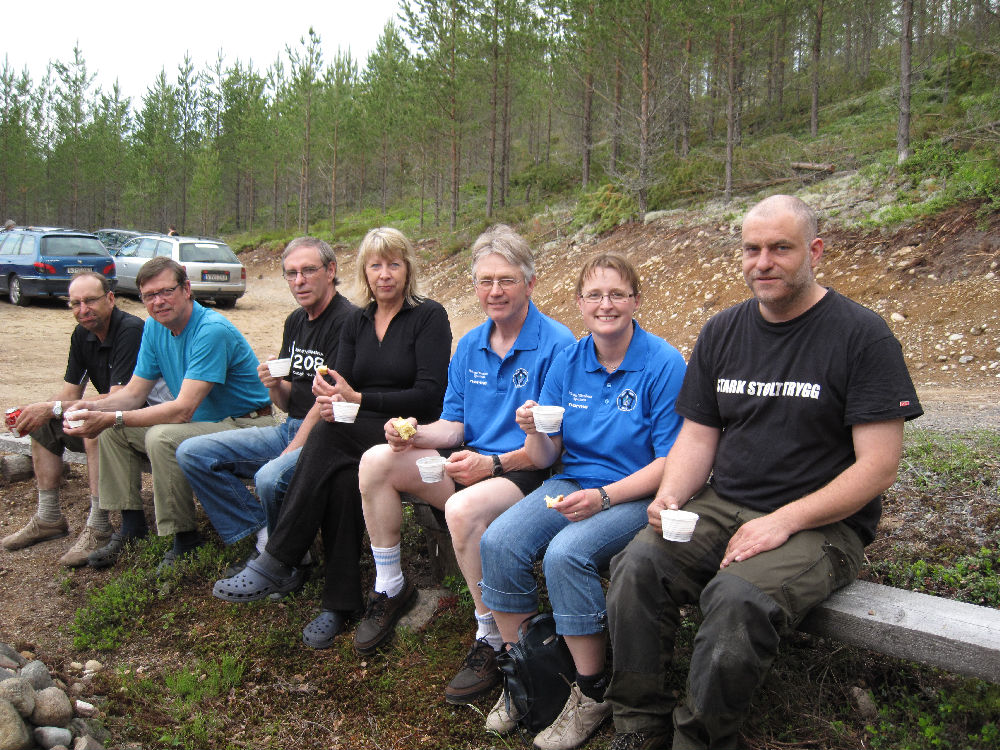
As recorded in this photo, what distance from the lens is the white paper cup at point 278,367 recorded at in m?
3.99

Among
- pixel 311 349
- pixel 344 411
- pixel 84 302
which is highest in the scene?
pixel 84 302

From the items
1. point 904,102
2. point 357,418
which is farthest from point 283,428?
point 904,102

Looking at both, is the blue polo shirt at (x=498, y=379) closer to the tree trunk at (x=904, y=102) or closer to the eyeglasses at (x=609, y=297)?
the eyeglasses at (x=609, y=297)

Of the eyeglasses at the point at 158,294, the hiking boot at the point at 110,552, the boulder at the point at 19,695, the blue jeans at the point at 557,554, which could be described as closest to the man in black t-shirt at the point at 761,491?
the blue jeans at the point at 557,554

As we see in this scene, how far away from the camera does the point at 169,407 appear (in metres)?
4.16

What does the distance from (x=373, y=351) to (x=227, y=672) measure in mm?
1609

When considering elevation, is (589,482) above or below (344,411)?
below

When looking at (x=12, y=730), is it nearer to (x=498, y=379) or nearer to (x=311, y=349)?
(x=498, y=379)

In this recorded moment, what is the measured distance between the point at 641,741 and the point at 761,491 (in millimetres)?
886

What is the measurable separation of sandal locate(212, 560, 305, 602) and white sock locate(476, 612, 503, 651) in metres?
1.24

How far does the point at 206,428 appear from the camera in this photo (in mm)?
4230

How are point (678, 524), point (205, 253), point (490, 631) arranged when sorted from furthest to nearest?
point (205, 253), point (490, 631), point (678, 524)

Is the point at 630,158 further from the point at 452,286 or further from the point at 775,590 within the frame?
the point at 775,590

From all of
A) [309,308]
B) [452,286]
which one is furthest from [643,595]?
[452,286]
